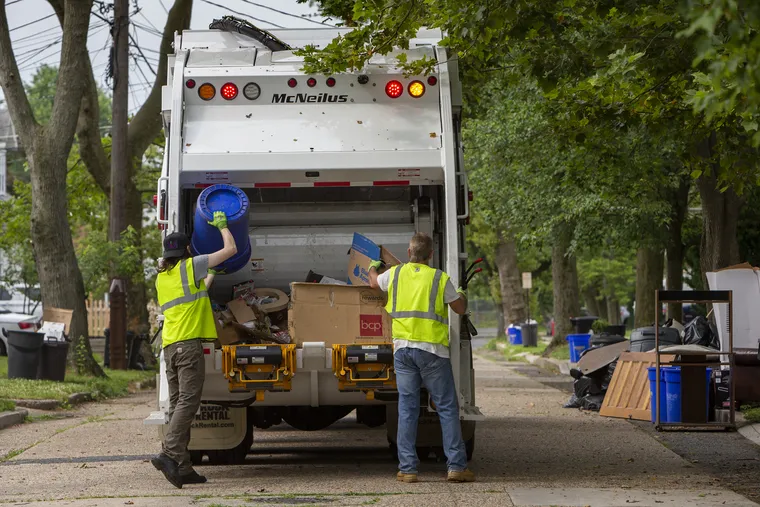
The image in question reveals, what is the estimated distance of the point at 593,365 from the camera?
14188 mm

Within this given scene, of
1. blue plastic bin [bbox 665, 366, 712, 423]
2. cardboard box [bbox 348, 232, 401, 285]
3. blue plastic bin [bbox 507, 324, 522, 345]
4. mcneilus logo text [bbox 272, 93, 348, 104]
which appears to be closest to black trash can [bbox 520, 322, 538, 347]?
blue plastic bin [bbox 507, 324, 522, 345]

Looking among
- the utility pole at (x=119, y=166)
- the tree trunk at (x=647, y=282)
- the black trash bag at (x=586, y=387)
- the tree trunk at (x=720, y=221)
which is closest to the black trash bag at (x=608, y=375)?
the black trash bag at (x=586, y=387)

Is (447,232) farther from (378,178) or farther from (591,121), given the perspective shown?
(591,121)

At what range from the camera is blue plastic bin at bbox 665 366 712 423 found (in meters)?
11.8

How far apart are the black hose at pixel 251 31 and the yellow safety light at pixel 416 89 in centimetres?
100

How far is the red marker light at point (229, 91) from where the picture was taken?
28.5ft

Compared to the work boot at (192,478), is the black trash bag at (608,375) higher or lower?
higher

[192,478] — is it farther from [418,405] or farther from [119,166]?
[119,166]

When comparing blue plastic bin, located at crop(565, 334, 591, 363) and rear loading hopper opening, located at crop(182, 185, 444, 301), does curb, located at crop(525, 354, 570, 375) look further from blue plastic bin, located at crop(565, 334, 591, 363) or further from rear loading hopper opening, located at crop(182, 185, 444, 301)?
rear loading hopper opening, located at crop(182, 185, 444, 301)

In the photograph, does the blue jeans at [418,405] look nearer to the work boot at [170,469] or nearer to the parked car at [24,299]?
the work boot at [170,469]


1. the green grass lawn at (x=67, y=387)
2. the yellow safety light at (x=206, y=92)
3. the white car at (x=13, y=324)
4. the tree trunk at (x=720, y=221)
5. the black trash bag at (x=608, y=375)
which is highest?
the yellow safety light at (x=206, y=92)

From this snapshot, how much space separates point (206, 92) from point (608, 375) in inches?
295

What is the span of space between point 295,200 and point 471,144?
16984mm

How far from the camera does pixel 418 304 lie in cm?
801
